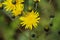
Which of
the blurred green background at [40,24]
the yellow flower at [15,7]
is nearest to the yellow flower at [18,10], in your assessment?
the yellow flower at [15,7]

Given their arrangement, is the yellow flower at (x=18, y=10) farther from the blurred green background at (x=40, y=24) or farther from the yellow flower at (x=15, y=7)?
the blurred green background at (x=40, y=24)

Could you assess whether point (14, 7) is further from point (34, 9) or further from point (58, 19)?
point (58, 19)

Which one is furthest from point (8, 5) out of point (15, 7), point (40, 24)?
point (40, 24)

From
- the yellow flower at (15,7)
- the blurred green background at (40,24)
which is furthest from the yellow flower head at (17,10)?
the blurred green background at (40,24)

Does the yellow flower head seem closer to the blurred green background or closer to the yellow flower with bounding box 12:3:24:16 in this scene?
the yellow flower with bounding box 12:3:24:16

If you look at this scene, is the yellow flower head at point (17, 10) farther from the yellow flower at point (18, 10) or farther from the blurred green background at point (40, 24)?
the blurred green background at point (40, 24)

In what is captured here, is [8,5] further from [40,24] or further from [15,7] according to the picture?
[40,24]

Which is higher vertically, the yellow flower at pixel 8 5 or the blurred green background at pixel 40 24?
the yellow flower at pixel 8 5

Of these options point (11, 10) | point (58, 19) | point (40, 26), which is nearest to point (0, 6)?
point (11, 10)

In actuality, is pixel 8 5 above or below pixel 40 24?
above

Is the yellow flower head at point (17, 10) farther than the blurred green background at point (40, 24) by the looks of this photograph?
No

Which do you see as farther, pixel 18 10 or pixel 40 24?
pixel 40 24
